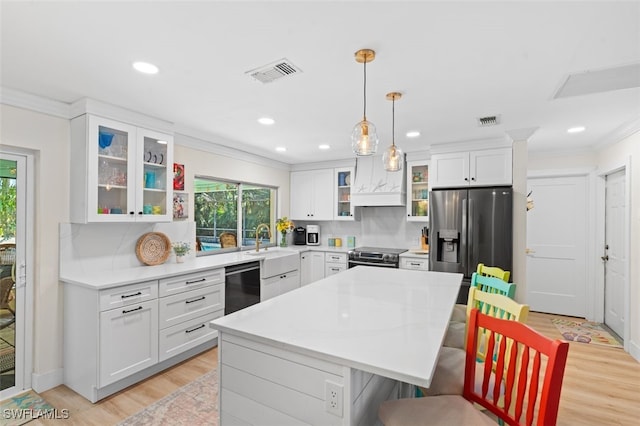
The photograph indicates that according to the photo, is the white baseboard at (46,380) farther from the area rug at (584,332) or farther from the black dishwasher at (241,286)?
the area rug at (584,332)

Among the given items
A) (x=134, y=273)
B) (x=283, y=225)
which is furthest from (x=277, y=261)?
(x=134, y=273)

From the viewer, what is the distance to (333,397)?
1215 millimetres

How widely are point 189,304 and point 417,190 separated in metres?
3.39

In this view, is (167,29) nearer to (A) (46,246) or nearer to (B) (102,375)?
(A) (46,246)

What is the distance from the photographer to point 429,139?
396 centimetres

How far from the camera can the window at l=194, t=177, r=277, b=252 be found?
4.18m

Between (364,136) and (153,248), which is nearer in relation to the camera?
(364,136)

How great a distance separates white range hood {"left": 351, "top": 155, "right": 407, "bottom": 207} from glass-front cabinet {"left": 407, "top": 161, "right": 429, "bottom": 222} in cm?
13

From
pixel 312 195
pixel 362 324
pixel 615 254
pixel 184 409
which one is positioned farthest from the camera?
pixel 312 195

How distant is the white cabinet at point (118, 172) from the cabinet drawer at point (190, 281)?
0.64m

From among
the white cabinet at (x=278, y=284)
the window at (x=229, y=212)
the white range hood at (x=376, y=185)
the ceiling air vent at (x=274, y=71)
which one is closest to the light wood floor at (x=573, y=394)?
the white cabinet at (x=278, y=284)

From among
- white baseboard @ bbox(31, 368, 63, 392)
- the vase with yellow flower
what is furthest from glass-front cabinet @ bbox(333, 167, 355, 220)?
white baseboard @ bbox(31, 368, 63, 392)

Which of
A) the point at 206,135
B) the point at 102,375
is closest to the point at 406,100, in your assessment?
the point at 206,135

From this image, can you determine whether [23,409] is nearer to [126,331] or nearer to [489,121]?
[126,331]
